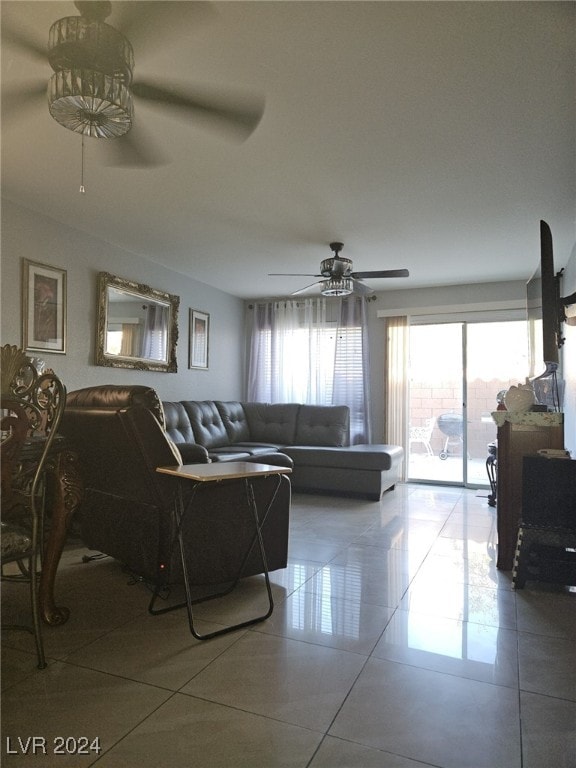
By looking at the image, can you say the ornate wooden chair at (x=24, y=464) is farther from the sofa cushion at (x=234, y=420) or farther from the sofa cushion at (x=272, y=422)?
the sofa cushion at (x=272, y=422)

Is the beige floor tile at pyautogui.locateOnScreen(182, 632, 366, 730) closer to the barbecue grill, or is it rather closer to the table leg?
the table leg

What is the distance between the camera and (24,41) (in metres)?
1.85

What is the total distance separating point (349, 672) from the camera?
5.76ft

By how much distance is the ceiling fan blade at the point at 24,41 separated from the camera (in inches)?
70.7

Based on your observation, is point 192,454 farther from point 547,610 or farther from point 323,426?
point 547,610

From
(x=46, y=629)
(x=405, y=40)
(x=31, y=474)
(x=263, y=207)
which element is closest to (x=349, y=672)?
(x=46, y=629)

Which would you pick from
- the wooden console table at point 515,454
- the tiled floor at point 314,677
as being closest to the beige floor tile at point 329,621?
the tiled floor at point 314,677

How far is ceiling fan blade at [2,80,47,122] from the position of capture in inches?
82.6

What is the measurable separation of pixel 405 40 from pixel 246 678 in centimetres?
247

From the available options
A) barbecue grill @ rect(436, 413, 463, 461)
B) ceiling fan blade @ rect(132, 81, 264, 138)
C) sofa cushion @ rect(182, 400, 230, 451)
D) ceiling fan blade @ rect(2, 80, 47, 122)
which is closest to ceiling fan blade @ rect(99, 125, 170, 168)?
ceiling fan blade @ rect(132, 81, 264, 138)

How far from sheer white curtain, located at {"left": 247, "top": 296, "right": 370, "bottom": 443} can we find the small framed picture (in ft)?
3.11

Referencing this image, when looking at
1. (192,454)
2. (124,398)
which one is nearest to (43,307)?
(192,454)

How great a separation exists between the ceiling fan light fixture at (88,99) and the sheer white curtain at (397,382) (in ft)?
15.8

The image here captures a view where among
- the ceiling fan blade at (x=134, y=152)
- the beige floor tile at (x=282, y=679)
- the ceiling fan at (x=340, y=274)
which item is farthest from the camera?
the ceiling fan at (x=340, y=274)
